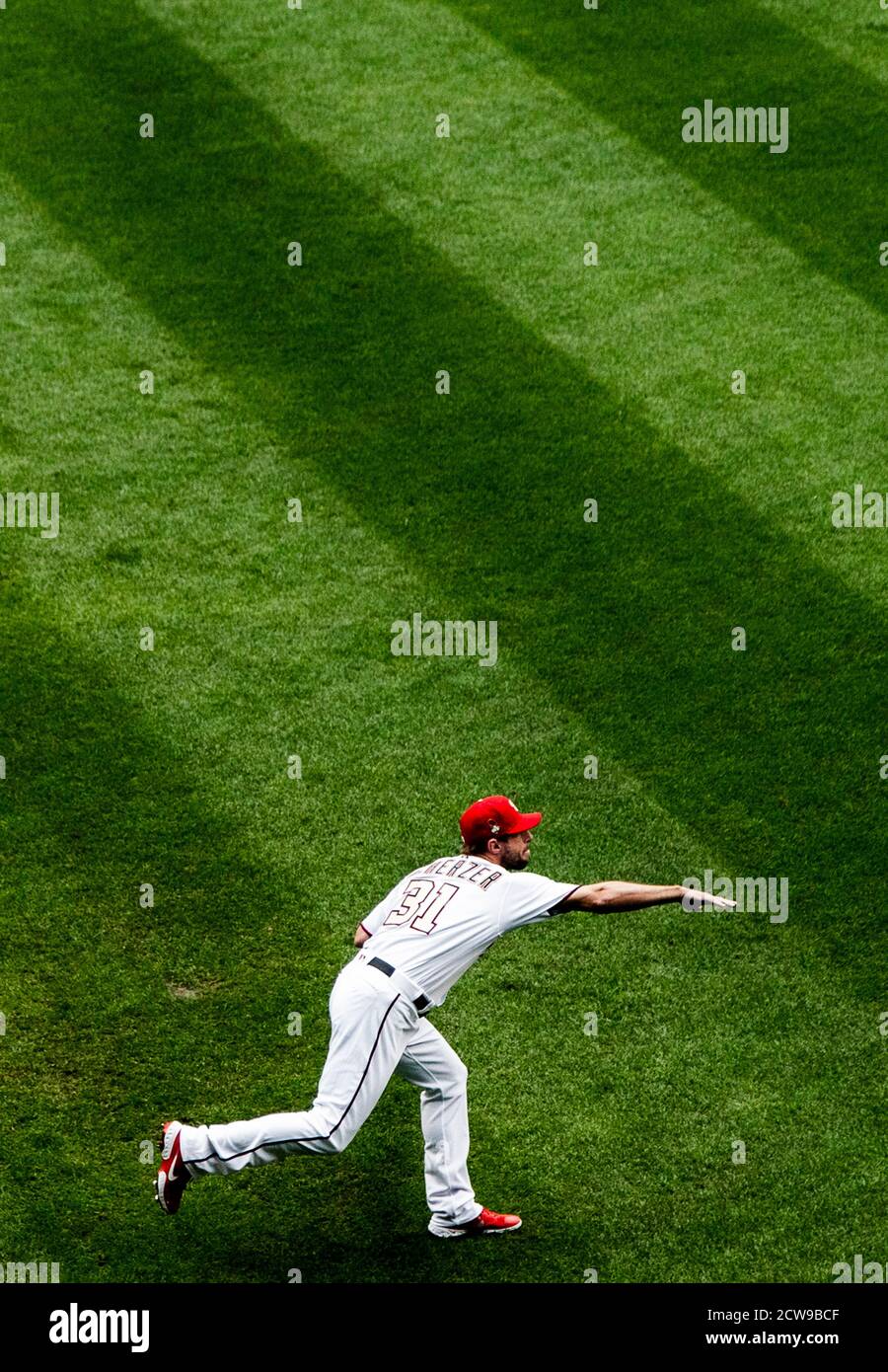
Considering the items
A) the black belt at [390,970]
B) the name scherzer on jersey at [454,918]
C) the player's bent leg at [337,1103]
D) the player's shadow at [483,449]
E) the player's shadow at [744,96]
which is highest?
the player's shadow at [744,96]

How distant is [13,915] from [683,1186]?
377cm

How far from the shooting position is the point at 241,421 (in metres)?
11.7

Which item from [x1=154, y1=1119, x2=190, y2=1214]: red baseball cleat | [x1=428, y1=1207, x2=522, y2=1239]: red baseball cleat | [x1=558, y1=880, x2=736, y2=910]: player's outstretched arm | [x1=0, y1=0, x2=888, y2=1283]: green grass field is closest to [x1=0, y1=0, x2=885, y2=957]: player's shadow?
[x1=0, y1=0, x2=888, y2=1283]: green grass field

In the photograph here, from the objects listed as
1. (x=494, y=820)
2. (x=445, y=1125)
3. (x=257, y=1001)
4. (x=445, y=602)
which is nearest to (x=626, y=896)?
(x=494, y=820)

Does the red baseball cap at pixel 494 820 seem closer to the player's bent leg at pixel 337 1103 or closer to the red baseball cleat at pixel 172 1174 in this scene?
the player's bent leg at pixel 337 1103

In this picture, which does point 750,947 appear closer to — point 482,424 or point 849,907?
point 849,907

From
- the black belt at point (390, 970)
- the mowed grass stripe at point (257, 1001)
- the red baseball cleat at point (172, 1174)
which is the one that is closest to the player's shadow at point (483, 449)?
the mowed grass stripe at point (257, 1001)

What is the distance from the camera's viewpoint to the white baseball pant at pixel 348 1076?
660cm

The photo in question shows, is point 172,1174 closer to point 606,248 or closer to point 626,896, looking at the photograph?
point 626,896

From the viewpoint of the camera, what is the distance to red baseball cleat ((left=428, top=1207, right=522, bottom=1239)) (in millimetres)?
7121

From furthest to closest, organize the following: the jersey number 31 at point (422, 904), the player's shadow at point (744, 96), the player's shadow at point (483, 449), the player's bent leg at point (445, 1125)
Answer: the player's shadow at point (744, 96) → the player's shadow at point (483, 449) → the player's bent leg at point (445, 1125) → the jersey number 31 at point (422, 904)

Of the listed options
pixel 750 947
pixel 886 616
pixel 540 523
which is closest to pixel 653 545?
pixel 540 523

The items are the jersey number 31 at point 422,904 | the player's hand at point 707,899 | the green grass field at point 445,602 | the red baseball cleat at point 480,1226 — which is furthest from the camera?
the green grass field at point 445,602

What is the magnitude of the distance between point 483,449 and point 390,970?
5.43 metres
